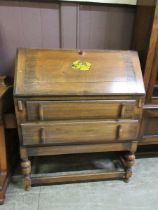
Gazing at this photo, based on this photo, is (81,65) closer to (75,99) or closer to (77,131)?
(75,99)

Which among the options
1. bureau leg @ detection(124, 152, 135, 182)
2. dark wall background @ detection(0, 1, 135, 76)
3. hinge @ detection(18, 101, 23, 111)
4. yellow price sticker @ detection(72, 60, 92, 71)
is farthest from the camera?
dark wall background @ detection(0, 1, 135, 76)

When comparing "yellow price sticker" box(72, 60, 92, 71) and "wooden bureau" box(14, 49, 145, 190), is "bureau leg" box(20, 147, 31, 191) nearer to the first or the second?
"wooden bureau" box(14, 49, 145, 190)

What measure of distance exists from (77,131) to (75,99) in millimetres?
249

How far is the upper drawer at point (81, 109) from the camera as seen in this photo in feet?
4.06

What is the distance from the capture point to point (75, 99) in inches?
49.4

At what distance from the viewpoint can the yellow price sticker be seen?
1316 millimetres

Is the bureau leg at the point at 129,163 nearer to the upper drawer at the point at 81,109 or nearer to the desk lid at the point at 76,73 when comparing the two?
the upper drawer at the point at 81,109

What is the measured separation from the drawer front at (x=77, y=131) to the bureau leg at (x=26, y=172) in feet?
0.60

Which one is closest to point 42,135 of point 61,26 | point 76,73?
point 76,73

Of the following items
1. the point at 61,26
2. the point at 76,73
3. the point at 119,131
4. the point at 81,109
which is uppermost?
the point at 61,26

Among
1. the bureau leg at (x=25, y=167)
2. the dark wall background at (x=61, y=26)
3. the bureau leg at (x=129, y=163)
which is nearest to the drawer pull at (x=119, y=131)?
the bureau leg at (x=129, y=163)

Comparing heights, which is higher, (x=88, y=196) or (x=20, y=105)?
(x=20, y=105)

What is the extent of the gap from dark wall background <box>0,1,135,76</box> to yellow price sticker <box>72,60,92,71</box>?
0.54 m

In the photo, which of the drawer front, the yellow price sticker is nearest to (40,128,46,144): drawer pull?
the drawer front
